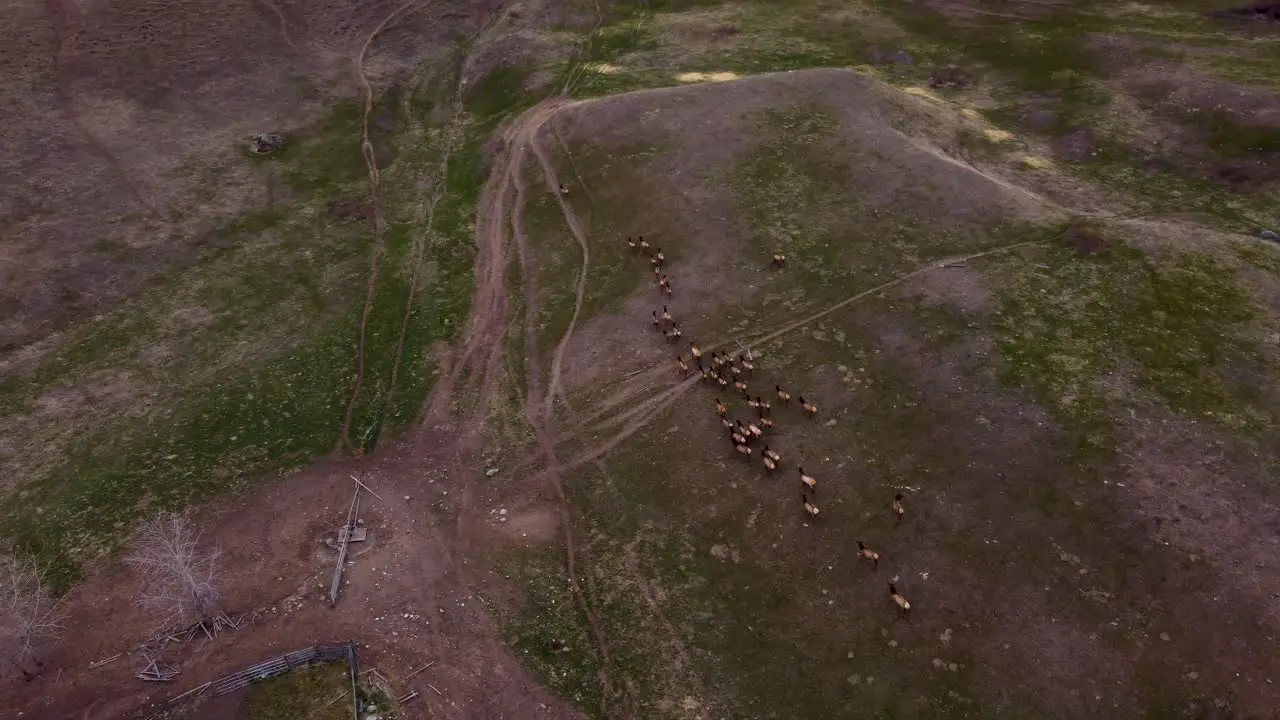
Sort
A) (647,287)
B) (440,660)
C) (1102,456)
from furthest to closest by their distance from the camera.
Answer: (647,287) → (1102,456) → (440,660)

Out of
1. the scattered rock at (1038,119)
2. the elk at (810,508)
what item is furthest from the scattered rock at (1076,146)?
the elk at (810,508)

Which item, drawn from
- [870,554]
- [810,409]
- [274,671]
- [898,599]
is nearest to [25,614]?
[274,671]

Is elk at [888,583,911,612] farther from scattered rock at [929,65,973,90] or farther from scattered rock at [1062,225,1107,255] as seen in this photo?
scattered rock at [929,65,973,90]

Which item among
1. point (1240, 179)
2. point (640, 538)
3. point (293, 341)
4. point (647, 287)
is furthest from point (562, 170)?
point (1240, 179)

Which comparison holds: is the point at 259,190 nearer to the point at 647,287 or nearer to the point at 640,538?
the point at 647,287

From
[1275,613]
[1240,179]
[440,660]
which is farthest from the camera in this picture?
[1240,179]

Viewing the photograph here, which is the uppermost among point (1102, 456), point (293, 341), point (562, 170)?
point (562, 170)

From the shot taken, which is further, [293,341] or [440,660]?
[293,341]

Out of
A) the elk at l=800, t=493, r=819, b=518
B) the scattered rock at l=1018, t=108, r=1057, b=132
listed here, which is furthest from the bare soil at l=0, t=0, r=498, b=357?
the scattered rock at l=1018, t=108, r=1057, b=132

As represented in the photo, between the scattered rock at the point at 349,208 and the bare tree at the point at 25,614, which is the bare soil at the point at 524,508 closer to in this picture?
the scattered rock at the point at 349,208
